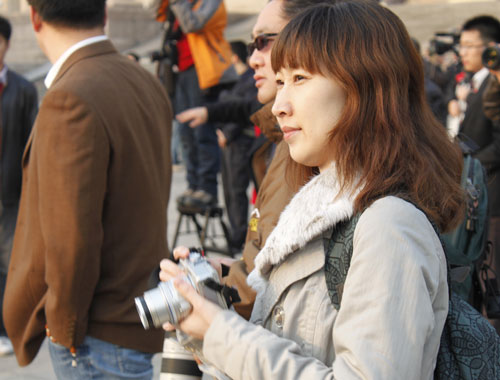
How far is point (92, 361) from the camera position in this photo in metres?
2.24

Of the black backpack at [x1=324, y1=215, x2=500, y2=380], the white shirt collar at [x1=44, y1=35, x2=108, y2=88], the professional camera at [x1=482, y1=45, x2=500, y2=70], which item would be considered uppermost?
the white shirt collar at [x1=44, y1=35, x2=108, y2=88]

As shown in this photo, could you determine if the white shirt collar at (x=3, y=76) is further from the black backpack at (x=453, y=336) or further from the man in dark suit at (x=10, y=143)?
the black backpack at (x=453, y=336)

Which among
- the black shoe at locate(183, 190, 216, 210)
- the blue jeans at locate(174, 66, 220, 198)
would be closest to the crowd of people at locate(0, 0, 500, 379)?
the black shoe at locate(183, 190, 216, 210)

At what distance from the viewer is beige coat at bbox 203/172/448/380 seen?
1.18 meters

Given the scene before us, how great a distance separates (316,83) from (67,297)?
46.3 inches

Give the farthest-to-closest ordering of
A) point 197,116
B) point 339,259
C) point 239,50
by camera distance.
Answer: point 239,50
point 197,116
point 339,259

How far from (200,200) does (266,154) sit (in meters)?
3.10

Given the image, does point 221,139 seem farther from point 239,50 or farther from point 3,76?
point 3,76

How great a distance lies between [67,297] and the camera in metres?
2.12

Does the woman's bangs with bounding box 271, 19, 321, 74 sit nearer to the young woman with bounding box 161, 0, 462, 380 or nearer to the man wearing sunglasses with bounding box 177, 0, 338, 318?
the young woman with bounding box 161, 0, 462, 380

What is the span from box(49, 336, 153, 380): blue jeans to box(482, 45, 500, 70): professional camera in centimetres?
292

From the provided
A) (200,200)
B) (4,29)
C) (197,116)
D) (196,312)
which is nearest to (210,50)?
(200,200)

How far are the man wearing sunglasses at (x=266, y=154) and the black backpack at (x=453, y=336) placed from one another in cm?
50

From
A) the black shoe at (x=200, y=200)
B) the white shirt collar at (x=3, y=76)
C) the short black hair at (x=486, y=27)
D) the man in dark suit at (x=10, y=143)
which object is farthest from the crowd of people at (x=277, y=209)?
the black shoe at (x=200, y=200)
